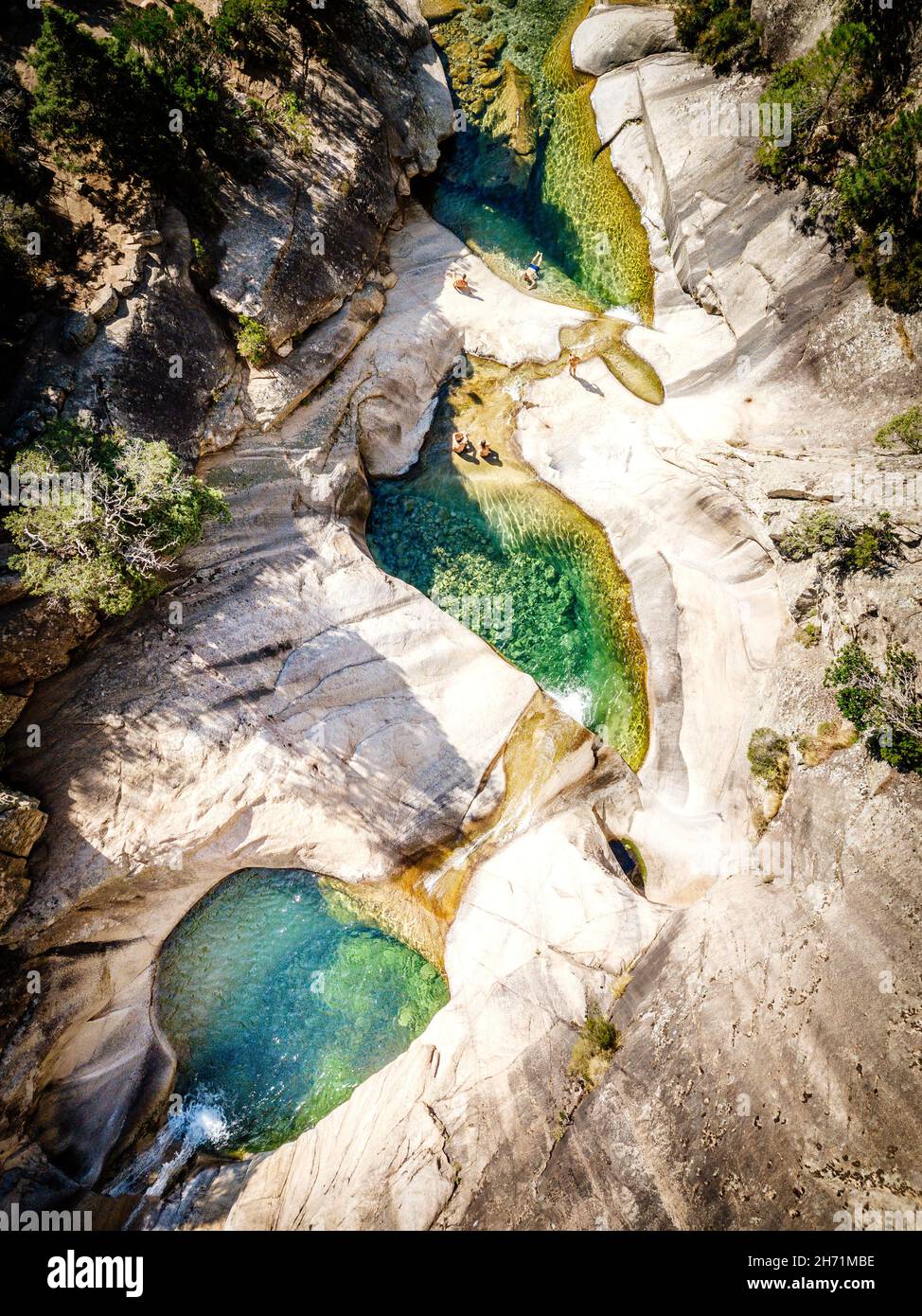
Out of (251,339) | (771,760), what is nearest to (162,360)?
(251,339)

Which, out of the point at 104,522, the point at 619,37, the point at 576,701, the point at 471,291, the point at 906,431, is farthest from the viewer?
the point at 471,291

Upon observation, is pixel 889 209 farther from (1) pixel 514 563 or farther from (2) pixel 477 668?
(2) pixel 477 668

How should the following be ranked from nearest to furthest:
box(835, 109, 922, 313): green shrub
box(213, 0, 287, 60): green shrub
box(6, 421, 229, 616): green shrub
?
box(6, 421, 229, 616): green shrub → box(835, 109, 922, 313): green shrub → box(213, 0, 287, 60): green shrub

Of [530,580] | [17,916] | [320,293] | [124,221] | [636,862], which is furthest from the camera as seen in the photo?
[530,580]

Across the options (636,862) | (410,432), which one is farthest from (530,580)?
(636,862)

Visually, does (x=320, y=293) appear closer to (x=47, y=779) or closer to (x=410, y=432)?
(x=410, y=432)

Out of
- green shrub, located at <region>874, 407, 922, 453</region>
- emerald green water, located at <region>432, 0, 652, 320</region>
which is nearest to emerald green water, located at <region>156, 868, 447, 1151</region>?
green shrub, located at <region>874, 407, 922, 453</region>

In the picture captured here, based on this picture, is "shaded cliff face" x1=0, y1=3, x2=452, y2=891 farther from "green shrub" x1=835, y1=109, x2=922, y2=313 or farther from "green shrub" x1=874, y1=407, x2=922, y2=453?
"green shrub" x1=874, y1=407, x2=922, y2=453
